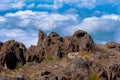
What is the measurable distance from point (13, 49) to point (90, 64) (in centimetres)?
2391

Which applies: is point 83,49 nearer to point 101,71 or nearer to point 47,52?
point 47,52

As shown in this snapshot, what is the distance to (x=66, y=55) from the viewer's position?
103 m

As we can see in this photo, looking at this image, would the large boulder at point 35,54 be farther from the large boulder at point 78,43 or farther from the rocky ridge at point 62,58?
the large boulder at point 78,43

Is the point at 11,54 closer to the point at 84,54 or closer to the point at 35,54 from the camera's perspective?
the point at 35,54

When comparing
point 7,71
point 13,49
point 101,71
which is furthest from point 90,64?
point 13,49

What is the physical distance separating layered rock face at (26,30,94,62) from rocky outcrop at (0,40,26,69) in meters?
1.81

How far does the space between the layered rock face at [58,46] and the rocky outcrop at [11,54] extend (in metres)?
1.81

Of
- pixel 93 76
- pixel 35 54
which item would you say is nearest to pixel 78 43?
pixel 35 54

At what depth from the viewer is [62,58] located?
101 m

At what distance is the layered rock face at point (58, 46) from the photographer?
103 m

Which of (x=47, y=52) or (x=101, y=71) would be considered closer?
(x=101, y=71)

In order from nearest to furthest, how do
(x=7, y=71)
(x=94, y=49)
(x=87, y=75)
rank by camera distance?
(x=87, y=75) < (x=7, y=71) < (x=94, y=49)

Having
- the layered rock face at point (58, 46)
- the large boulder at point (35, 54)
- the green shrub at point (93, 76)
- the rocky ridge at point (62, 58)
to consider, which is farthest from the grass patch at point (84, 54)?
the green shrub at point (93, 76)

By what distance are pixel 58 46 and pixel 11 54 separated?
12.7 m
